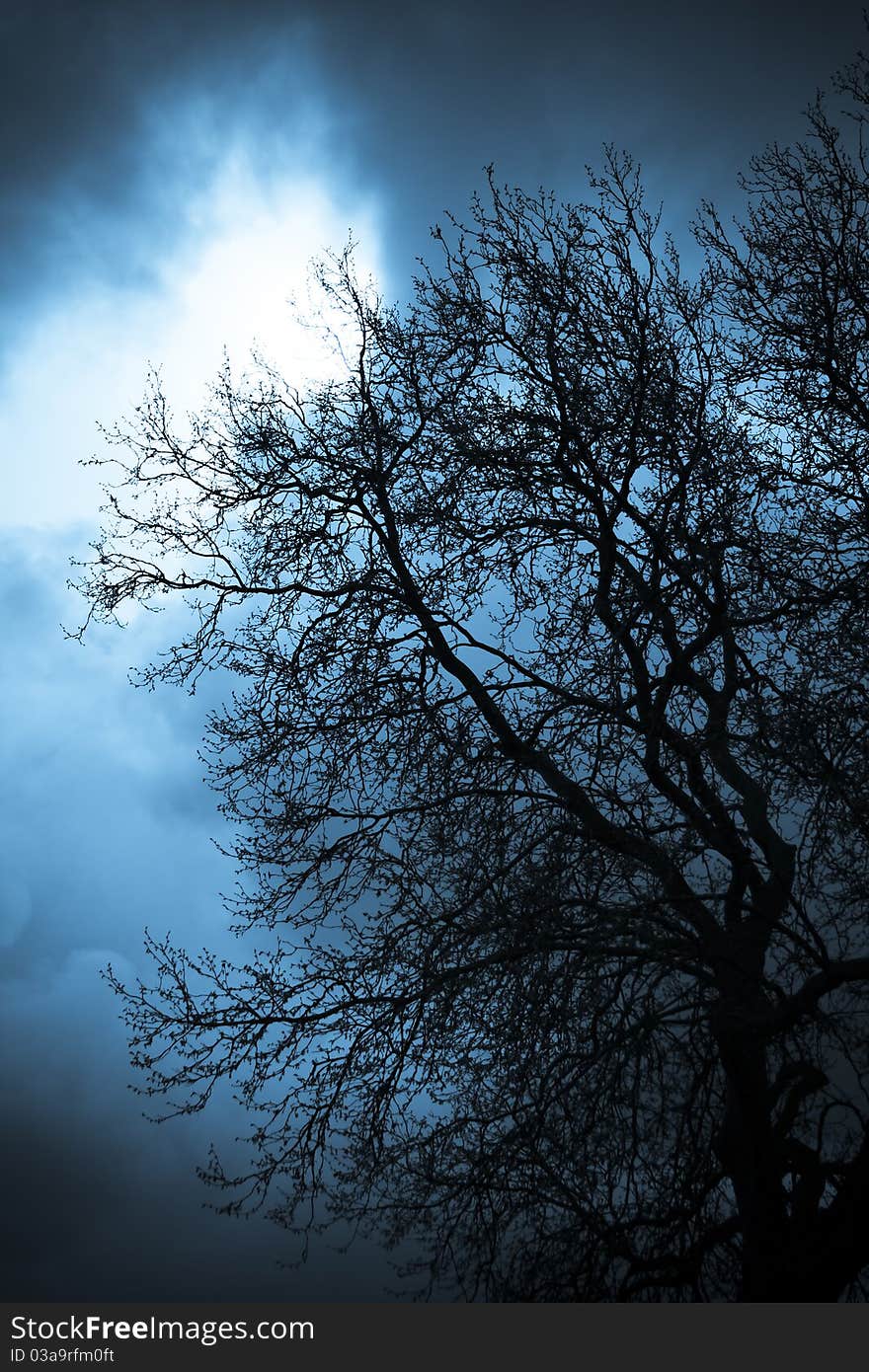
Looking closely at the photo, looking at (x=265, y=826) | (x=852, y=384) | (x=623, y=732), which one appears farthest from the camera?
(x=265, y=826)

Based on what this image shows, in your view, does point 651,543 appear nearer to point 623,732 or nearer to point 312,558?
point 623,732

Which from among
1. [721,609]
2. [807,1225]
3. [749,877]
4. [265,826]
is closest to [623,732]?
[721,609]

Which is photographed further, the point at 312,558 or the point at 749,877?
the point at 312,558

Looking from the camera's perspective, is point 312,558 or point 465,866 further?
point 312,558

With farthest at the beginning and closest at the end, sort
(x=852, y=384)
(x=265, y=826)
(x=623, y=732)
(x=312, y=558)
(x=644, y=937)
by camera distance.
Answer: (x=312, y=558)
(x=265, y=826)
(x=852, y=384)
(x=623, y=732)
(x=644, y=937)

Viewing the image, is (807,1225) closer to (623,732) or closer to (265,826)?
(623,732)

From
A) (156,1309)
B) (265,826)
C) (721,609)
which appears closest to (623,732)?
(721,609)

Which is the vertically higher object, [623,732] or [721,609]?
[721,609]

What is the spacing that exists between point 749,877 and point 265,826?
3776mm

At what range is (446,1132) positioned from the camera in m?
7.33

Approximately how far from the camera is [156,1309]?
6.53 meters

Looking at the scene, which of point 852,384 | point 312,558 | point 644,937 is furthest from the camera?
point 312,558

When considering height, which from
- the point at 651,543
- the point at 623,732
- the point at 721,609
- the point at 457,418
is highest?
the point at 457,418

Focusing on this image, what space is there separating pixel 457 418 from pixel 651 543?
6.42 ft
